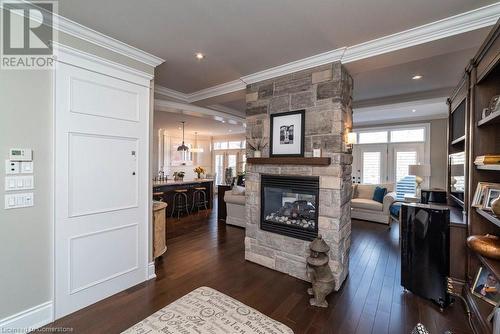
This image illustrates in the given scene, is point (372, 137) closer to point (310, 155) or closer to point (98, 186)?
point (310, 155)

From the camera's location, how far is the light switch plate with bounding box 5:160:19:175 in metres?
1.86

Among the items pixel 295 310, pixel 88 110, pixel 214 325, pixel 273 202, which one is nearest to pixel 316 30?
pixel 273 202

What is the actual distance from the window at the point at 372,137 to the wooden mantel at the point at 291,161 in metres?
5.50

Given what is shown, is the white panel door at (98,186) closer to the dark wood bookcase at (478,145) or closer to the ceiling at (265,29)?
the ceiling at (265,29)

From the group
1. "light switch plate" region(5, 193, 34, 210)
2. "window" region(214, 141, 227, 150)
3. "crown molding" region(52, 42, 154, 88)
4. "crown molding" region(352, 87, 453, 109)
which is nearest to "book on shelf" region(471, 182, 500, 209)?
"crown molding" region(352, 87, 453, 109)

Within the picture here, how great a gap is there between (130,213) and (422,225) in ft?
10.5

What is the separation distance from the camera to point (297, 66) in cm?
292

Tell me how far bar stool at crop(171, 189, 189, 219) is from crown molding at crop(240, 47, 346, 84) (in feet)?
12.7

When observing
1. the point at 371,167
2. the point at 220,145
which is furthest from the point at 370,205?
the point at 220,145

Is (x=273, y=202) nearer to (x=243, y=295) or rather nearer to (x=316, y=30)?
(x=243, y=295)

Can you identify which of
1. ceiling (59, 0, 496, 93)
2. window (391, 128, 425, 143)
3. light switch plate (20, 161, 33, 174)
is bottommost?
light switch plate (20, 161, 33, 174)

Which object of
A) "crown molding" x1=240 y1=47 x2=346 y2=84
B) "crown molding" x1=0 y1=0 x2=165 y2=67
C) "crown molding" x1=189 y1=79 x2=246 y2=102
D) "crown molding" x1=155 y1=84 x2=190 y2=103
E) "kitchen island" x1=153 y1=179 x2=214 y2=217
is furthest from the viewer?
"kitchen island" x1=153 y1=179 x2=214 y2=217

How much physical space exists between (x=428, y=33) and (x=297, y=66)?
1323 millimetres

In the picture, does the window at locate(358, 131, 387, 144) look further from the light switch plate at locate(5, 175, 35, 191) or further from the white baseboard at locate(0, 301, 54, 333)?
the white baseboard at locate(0, 301, 54, 333)
